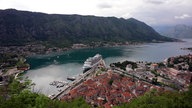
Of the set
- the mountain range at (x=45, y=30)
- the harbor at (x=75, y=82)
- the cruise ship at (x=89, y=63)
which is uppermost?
the mountain range at (x=45, y=30)

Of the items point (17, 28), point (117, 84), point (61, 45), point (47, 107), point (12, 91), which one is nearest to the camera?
point (47, 107)

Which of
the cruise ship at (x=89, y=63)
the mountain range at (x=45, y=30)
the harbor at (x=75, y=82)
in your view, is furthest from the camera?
the mountain range at (x=45, y=30)

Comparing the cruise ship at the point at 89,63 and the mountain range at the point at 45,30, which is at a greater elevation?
the mountain range at the point at 45,30

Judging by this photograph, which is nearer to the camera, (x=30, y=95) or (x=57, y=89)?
(x=30, y=95)

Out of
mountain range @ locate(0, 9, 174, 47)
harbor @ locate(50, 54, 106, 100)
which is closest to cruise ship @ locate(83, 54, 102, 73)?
harbor @ locate(50, 54, 106, 100)

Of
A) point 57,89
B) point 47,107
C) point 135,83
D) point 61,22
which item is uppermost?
point 61,22

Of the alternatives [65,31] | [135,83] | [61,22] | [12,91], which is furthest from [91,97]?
[61,22]

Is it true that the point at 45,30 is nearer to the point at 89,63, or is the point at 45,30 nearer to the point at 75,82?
the point at 89,63

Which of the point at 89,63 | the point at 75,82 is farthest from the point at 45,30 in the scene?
the point at 75,82

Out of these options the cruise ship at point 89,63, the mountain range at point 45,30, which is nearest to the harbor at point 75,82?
the cruise ship at point 89,63

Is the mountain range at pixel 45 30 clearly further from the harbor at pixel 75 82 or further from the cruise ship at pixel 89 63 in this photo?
the harbor at pixel 75 82

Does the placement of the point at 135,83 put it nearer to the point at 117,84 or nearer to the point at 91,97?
the point at 117,84
